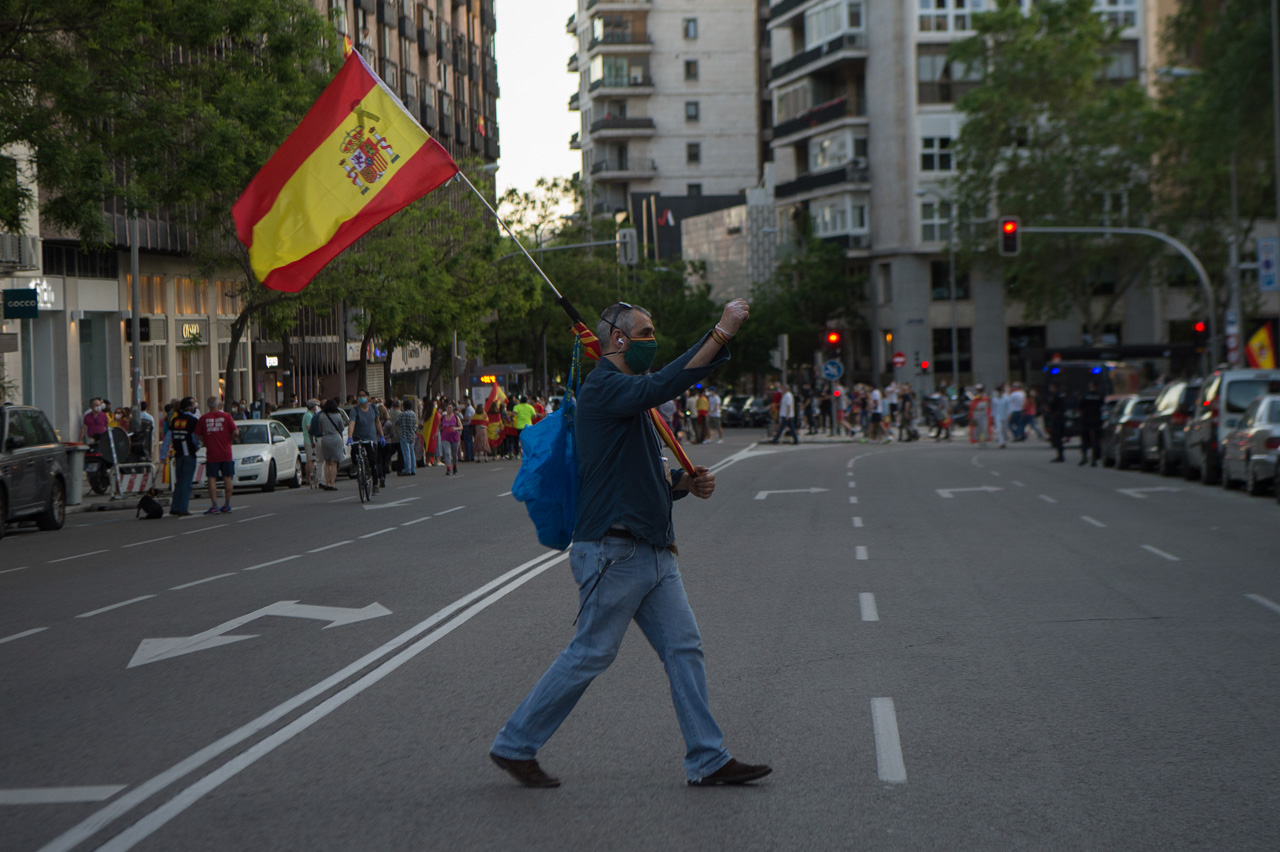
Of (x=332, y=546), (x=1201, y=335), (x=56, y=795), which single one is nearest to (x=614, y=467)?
(x=56, y=795)

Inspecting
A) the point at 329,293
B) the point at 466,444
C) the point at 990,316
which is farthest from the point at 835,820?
the point at 990,316

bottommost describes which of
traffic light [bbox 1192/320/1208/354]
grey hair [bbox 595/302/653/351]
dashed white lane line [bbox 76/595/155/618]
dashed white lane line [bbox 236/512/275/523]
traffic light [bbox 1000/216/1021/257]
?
dashed white lane line [bbox 236/512/275/523]

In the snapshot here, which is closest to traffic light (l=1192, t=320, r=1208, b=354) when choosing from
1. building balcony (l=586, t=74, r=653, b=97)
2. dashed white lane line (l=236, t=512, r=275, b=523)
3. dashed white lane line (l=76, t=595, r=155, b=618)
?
dashed white lane line (l=236, t=512, r=275, b=523)

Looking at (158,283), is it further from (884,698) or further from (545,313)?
(884,698)

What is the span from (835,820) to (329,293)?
117 feet

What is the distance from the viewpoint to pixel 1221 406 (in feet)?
83.7

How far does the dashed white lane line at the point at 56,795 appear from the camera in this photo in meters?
6.08

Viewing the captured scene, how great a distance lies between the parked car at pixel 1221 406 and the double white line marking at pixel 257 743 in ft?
56.4

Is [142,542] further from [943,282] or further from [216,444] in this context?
[943,282]

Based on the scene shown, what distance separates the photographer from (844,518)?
19688 mm

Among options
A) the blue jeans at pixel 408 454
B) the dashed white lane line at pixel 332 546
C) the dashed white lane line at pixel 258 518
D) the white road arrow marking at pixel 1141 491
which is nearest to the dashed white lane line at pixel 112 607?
the dashed white lane line at pixel 332 546

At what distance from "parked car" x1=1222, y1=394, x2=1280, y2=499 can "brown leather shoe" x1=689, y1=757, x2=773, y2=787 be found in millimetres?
16821

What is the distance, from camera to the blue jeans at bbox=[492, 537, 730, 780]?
594cm

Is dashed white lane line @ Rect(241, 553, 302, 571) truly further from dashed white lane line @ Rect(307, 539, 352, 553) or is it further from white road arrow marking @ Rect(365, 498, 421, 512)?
white road arrow marking @ Rect(365, 498, 421, 512)
